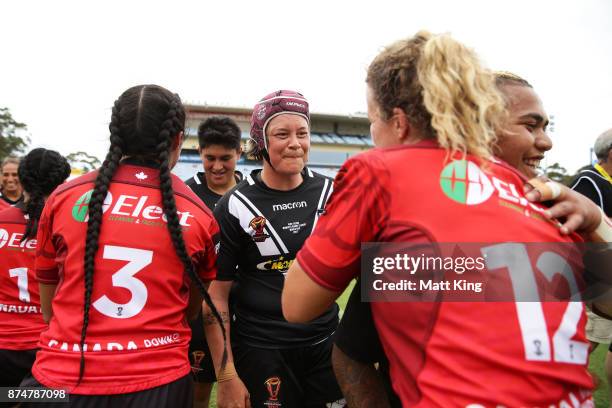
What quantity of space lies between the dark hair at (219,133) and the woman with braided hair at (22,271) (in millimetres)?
1293

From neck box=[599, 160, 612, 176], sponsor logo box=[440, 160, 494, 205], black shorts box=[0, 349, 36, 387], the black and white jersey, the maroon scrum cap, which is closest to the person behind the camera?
sponsor logo box=[440, 160, 494, 205]

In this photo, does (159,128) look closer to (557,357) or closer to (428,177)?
(428,177)

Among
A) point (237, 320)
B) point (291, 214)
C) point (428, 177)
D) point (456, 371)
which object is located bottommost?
point (237, 320)

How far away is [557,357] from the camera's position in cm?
113

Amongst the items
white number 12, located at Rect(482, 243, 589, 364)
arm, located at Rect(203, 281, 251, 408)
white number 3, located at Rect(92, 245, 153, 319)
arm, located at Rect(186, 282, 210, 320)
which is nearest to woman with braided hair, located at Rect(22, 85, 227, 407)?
white number 3, located at Rect(92, 245, 153, 319)

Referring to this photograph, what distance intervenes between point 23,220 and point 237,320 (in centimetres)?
178

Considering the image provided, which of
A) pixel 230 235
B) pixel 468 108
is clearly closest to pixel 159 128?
pixel 230 235

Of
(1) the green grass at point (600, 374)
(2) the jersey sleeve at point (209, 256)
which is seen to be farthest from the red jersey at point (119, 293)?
(1) the green grass at point (600, 374)

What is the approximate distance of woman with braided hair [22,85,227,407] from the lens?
1708 mm

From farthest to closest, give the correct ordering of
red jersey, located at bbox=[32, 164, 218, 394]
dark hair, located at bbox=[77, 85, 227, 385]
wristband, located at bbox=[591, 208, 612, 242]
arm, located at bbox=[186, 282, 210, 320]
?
arm, located at bbox=[186, 282, 210, 320] → dark hair, located at bbox=[77, 85, 227, 385] → red jersey, located at bbox=[32, 164, 218, 394] → wristband, located at bbox=[591, 208, 612, 242]

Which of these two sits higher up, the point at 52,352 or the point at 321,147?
the point at 52,352

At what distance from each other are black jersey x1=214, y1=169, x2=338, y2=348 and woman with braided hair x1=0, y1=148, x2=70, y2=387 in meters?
1.45

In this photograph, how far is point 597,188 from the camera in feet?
12.6

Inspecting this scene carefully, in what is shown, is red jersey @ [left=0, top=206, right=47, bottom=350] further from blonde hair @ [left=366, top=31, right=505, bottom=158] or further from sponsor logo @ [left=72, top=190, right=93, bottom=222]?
blonde hair @ [left=366, top=31, right=505, bottom=158]
